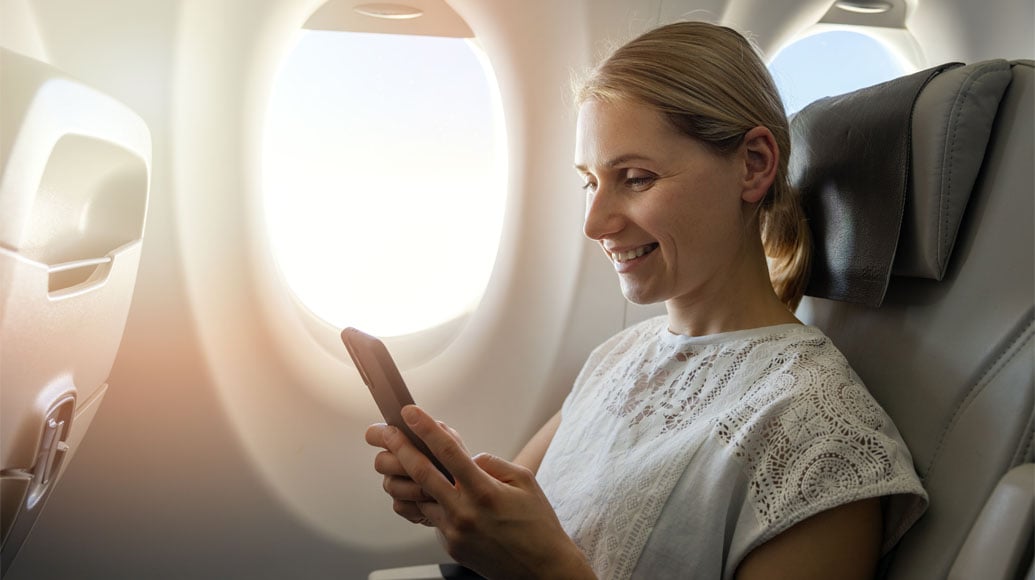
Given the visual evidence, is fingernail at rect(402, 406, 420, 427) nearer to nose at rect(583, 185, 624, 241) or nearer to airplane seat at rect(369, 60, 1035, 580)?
nose at rect(583, 185, 624, 241)

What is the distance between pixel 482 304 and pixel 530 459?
1.54 ft

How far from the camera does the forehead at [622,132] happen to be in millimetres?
1350

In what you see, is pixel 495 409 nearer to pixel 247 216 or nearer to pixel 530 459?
pixel 530 459

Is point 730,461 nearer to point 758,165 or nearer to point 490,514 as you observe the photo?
point 490,514

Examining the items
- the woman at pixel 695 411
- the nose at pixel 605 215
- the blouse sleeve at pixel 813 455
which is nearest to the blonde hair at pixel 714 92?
the woman at pixel 695 411

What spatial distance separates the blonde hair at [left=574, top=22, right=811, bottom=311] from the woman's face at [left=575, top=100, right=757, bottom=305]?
0.03 m

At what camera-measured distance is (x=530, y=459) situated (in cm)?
178

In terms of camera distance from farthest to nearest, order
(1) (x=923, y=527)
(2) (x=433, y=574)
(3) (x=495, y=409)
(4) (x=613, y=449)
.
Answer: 1. (3) (x=495, y=409)
2. (2) (x=433, y=574)
3. (4) (x=613, y=449)
4. (1) (x=923, y=527)

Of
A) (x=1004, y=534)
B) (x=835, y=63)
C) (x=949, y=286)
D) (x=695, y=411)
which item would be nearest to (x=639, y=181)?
(x=695, y=411)

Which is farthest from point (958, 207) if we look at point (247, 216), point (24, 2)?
point (24, 2)

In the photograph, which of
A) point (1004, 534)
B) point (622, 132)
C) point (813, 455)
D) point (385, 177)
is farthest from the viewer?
point (385, 177)

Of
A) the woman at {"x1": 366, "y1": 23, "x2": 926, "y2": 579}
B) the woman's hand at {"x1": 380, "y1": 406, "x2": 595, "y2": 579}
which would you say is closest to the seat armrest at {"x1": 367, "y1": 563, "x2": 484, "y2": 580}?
the woman at {"x1": 366, "y1": 23, "x2": 926, "y2": 579}

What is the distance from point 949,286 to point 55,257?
1.37 metres

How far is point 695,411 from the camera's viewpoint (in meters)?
1.34
